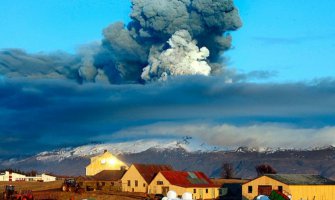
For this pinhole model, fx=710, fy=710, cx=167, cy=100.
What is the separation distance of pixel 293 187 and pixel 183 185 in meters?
17.1

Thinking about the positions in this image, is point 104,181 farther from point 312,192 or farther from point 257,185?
point 312,192

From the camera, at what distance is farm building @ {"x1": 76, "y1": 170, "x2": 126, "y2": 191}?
338ft

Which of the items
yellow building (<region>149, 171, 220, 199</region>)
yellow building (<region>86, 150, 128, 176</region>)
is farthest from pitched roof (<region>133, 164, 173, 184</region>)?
yellow building (<region>86, 150, 128, 176</region>)

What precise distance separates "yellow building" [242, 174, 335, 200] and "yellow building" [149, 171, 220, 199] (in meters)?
9.12

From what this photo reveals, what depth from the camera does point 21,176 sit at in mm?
153125

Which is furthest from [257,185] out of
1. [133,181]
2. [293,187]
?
[133,181]

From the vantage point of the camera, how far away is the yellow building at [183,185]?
309 feet

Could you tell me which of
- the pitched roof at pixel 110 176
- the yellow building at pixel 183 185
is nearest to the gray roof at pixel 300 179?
the yellow building at pixel 183 185

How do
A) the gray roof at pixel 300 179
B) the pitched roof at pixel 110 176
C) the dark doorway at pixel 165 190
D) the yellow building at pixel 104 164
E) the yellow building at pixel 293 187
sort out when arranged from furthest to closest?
the yellow building at pixel 104 164
the pitched roof at pixel 110 176
the dark doorway at pixel 165 190
the gray roof at pixel 300 179
the yellow building at pixel 293 187

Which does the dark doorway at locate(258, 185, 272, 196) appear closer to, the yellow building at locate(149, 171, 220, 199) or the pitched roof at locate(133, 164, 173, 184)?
the yellow building at locate(149, 171, 220, 199)

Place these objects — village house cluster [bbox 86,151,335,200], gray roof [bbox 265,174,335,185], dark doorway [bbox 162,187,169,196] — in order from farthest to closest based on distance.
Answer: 1. dark doorway [bbox 162,187,169,196]
2. gray roof [bbox 265,174,335,185]
3. village house cluster [bbox 86,151,335,200]

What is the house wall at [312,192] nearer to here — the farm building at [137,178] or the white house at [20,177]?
the farm building at [137,178]

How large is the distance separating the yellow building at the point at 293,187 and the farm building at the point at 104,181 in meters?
23.8

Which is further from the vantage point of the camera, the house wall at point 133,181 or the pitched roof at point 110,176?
the pitched roof at point 110,176
